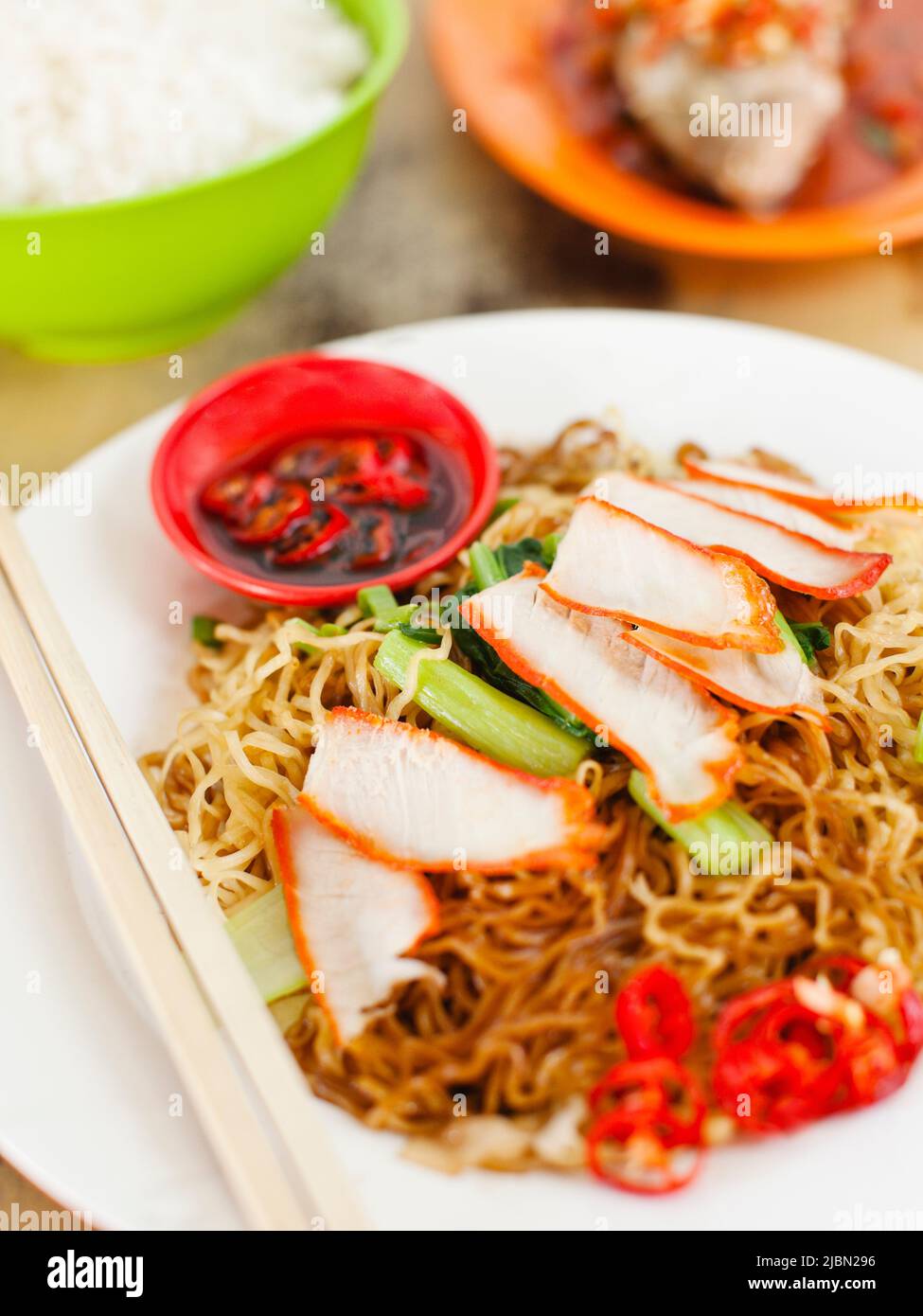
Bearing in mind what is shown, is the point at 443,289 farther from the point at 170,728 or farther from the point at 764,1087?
the point at 764,1087

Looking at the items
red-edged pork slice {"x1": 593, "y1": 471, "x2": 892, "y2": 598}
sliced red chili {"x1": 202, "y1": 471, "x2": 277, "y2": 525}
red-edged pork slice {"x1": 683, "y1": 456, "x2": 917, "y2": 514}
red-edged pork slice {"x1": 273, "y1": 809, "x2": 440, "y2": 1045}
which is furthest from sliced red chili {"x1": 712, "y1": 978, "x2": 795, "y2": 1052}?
sliced red chili {"x1": 202, "y1": 471, "x2": 277, "y2": 525}

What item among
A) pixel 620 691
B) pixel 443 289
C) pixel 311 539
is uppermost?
pixel 443 289

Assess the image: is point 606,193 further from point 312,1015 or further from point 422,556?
point 312,1015

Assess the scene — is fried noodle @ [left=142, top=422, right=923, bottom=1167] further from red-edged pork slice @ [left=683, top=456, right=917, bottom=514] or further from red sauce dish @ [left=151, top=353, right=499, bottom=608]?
red sauce dish @ [left=151, top=353, right=499, bottom=608]

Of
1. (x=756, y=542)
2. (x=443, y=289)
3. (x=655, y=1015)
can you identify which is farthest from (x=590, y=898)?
(x=443, y=289)

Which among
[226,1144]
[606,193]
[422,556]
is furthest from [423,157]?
[226,1144]

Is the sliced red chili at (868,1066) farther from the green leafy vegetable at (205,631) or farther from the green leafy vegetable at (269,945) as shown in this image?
the green leafy vegetable at (205,631)

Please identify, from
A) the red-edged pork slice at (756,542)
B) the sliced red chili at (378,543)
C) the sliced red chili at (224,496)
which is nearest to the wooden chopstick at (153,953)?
the sliced red chili at (224,496)
